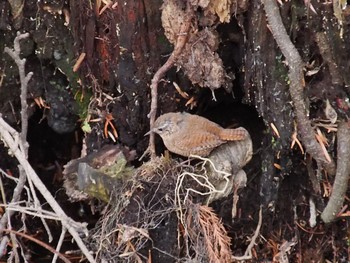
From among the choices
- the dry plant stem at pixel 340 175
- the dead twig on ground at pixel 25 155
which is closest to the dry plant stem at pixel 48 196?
the dead twig on ground at pixel 25 155

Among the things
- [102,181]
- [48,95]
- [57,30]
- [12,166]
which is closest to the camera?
[102,181]

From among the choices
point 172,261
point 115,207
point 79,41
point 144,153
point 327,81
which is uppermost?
point 79,41

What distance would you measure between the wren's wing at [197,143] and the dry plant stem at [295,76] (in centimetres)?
43

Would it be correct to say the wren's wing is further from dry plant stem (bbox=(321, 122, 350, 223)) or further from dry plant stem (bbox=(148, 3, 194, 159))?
dry plant stem (bbox=(321, 122, 350, 223))

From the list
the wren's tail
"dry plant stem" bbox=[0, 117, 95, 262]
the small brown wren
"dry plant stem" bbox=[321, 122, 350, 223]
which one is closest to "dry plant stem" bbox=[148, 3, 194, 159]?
the small brown wren

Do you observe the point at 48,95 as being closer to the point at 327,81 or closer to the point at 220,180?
the point at 220,180

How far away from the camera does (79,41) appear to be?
11.4ft

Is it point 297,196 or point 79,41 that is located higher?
point 79,41

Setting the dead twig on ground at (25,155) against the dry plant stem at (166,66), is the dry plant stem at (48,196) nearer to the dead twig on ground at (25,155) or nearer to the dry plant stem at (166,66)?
the dead twig on ground at (25,155)

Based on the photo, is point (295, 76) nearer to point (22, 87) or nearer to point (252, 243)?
point (252, 243)

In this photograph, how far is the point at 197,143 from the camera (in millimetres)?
3338

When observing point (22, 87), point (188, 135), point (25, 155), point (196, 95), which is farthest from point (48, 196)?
point (196, 95)

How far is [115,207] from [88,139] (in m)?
0.57

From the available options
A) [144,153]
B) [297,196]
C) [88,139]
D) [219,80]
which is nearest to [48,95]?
[88,139]
